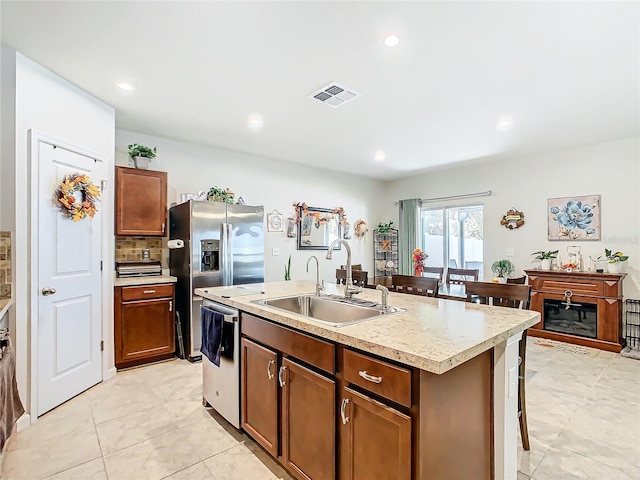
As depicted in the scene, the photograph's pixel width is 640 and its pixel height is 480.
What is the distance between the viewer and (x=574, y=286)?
167 inches

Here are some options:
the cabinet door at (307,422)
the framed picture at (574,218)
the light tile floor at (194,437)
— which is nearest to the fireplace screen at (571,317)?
the framed picture at (574,218)

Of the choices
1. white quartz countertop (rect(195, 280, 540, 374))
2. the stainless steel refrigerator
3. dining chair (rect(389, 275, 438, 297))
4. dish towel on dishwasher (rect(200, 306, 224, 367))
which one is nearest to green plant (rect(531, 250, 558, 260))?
dining chair (rect(389, 275, 438, 297))

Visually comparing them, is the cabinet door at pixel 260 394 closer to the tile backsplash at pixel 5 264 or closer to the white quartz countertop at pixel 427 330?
the white quartz countertop at pixel 427 330

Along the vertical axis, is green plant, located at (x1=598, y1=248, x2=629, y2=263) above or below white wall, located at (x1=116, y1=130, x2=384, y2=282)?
below

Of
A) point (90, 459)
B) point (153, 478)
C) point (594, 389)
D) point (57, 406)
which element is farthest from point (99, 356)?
point (594, 389)

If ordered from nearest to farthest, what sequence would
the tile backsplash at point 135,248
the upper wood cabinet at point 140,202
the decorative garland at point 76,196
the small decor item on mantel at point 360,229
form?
the decorative garland at point 76,196, the upper wood cabinet at point 140,202, the tile backsplash at point 135,248, the small decor item on mantel at point 360,229

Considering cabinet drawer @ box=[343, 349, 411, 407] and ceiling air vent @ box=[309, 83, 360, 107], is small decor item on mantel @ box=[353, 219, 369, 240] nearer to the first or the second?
ceiling air vent @ box=[309, 83, 360, 107]

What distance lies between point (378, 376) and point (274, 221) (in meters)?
4.15

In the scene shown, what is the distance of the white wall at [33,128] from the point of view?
239 cm

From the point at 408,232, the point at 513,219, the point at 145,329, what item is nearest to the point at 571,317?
the point at 513,219

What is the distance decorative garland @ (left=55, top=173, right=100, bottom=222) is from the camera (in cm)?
268

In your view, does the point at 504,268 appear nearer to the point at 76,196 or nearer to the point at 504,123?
the point at 504,123

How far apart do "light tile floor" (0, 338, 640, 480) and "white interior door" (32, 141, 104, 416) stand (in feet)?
0.68

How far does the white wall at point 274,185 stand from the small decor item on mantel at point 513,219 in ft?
7.89
